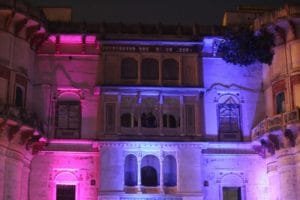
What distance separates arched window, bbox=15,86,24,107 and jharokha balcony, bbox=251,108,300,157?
1168 cm

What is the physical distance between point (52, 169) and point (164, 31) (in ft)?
30.6

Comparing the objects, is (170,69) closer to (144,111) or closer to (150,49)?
(150,49)

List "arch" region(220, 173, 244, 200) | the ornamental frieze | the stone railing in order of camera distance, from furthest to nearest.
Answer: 1. the ornamental frieze
2. "arch" region(220, 173, 244, 200)
3. the stone railing

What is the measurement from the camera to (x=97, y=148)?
102 ft

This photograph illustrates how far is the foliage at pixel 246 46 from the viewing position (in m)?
32.2

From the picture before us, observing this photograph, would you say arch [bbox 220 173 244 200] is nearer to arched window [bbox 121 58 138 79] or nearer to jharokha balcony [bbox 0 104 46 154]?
arched window [bbox 121 58 138 79]

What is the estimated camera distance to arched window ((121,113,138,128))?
31.4 metres

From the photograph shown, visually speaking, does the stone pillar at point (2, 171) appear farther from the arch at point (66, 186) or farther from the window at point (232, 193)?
the window at point (232, 193)

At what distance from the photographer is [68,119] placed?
31906 millimetres

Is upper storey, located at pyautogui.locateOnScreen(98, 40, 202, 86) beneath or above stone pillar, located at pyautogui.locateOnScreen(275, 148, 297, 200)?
above

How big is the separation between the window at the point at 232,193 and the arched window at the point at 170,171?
262 cm

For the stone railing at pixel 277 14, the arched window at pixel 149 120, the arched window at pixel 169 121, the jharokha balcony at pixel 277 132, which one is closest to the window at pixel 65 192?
the arched window at pixel 149 120

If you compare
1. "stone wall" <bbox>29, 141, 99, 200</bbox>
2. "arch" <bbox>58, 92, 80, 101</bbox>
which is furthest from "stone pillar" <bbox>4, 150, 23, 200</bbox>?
"arch" <bbox>58, 92, 80, 101</bbox>

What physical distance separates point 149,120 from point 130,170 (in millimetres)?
2711
